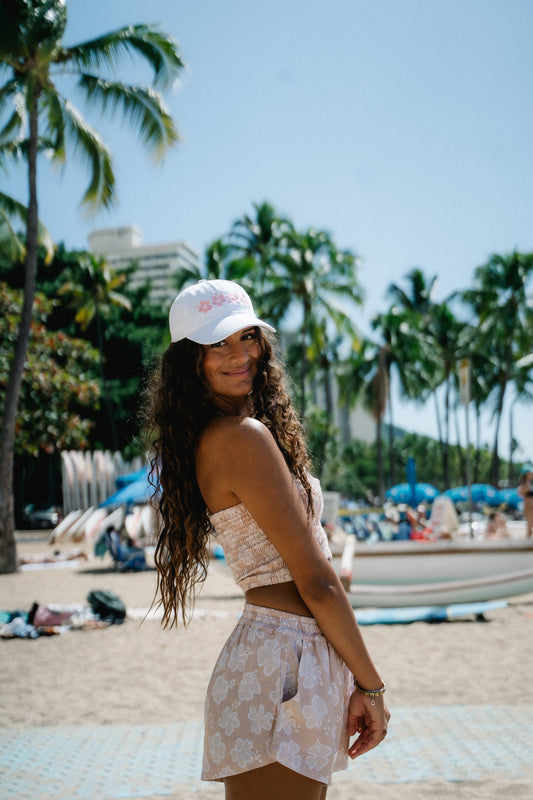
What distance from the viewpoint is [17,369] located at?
1226 cm

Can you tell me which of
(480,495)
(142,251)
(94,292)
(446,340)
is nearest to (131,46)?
(94,292)

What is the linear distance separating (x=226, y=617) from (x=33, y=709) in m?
3.73

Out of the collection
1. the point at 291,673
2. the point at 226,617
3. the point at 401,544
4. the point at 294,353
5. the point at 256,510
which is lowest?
the point at 226,617

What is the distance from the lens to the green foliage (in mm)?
20875

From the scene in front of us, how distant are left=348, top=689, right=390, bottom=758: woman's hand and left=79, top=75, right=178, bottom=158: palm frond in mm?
12608

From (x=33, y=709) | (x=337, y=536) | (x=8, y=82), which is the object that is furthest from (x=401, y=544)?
(x=8, y=82)

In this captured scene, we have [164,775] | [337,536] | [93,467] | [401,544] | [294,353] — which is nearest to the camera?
[164,775]

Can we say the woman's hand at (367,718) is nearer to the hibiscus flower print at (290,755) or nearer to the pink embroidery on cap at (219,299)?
the hibiscus flower print at (290,755)

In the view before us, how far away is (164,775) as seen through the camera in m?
3.70

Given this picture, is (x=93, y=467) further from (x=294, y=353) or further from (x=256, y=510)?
(x=256, y=510)

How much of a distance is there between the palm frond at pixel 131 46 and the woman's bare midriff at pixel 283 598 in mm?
12905

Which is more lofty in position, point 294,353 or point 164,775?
point 294,353

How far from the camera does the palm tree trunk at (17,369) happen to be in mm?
12070

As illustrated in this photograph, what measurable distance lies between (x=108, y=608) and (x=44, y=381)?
14820mm
